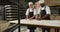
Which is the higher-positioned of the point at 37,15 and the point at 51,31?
the point at 37,15

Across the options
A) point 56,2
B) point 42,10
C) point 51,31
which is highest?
point 56,2

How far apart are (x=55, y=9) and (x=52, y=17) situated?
24.8 inches

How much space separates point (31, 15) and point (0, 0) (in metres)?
1.90

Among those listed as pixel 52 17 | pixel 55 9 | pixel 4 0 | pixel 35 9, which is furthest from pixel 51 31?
pixel 4 0

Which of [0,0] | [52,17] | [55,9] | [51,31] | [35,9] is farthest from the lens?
[55,9]

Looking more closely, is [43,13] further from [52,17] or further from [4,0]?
[4,0]

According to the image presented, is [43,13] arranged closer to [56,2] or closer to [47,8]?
[47,8]

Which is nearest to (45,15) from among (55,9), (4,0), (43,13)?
(43,13)

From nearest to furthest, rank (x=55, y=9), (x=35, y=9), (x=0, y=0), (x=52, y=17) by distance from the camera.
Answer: (x=0, y=0)
(x=52, y=17)
(x=35, y=9)
(x=55, y=9)

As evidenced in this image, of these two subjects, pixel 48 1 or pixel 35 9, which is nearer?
pixel 48 1

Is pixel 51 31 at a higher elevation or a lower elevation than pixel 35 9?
lower

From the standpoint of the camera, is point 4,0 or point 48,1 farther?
point 48,1

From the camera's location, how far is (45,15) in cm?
207

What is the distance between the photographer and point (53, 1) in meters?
1.85
